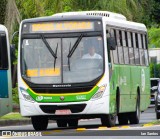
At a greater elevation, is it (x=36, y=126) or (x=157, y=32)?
(x=157, y=32)

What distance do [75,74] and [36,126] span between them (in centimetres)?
218

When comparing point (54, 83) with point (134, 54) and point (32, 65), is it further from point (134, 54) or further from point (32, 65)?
point (134, 54)

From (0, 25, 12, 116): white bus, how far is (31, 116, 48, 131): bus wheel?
3.89ft

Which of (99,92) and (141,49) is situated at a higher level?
(141,49)

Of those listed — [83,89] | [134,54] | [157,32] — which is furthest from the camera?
[157,32]

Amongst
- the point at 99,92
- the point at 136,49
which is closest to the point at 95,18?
the point at 99,92

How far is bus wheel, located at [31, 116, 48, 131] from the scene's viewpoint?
27.4 metres

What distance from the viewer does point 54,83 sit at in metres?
26.5

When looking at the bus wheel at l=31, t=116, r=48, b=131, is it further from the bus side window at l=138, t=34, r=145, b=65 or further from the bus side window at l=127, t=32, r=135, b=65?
the bus side window at l=138, t=34, r=145, b=65

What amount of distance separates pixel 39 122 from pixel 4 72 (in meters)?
1.75

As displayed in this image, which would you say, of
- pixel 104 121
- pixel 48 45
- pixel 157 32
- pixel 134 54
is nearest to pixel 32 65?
pixel 48 45

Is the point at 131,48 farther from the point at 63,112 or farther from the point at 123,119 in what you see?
the point at 63,112

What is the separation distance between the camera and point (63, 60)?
26.7m

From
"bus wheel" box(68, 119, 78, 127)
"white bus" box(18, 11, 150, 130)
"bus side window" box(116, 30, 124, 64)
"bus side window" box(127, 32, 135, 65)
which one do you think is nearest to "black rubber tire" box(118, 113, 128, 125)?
"bus wheel" box(68, 119, 78, 127)
